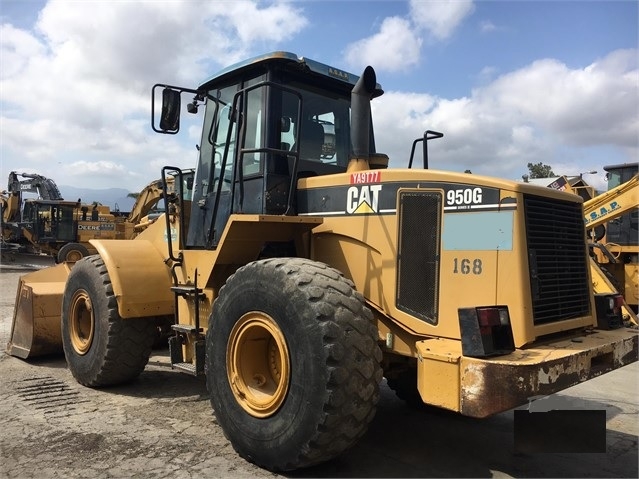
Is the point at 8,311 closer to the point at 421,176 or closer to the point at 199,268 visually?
the point at 199,268

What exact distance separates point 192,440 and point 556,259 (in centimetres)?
295

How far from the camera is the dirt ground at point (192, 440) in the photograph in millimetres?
3760

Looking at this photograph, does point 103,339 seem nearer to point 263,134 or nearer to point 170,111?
point 170,111

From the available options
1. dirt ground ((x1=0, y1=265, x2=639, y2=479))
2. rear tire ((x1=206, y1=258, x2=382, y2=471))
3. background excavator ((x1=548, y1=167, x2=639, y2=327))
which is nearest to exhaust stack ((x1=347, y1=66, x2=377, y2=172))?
rear tire ((x1=206, y1=258, x2=382, y2=471))

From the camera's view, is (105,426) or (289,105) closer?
(105,426)

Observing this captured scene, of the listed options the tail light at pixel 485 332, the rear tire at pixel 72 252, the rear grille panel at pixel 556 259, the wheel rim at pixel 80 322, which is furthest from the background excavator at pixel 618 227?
the rear tire at pixel 72 252

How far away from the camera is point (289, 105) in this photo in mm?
4891

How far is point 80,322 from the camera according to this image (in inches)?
245

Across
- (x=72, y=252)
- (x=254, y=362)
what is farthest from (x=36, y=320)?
(x=72, y=252)

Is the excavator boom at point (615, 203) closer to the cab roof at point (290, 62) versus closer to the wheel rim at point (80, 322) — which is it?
the cab roof at point (290, 62)

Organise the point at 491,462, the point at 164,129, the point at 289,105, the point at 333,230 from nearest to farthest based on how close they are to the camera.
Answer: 1. the point at 491,462
2. the point at 333,230
3. the point at 289,105
4. the point at 164,129

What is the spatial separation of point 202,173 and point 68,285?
2137 mm

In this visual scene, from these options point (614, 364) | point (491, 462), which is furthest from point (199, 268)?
point (614, 364)

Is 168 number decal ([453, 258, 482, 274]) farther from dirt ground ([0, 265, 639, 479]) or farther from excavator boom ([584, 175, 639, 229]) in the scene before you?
excavator boom ([584, 175, 639, 229])
